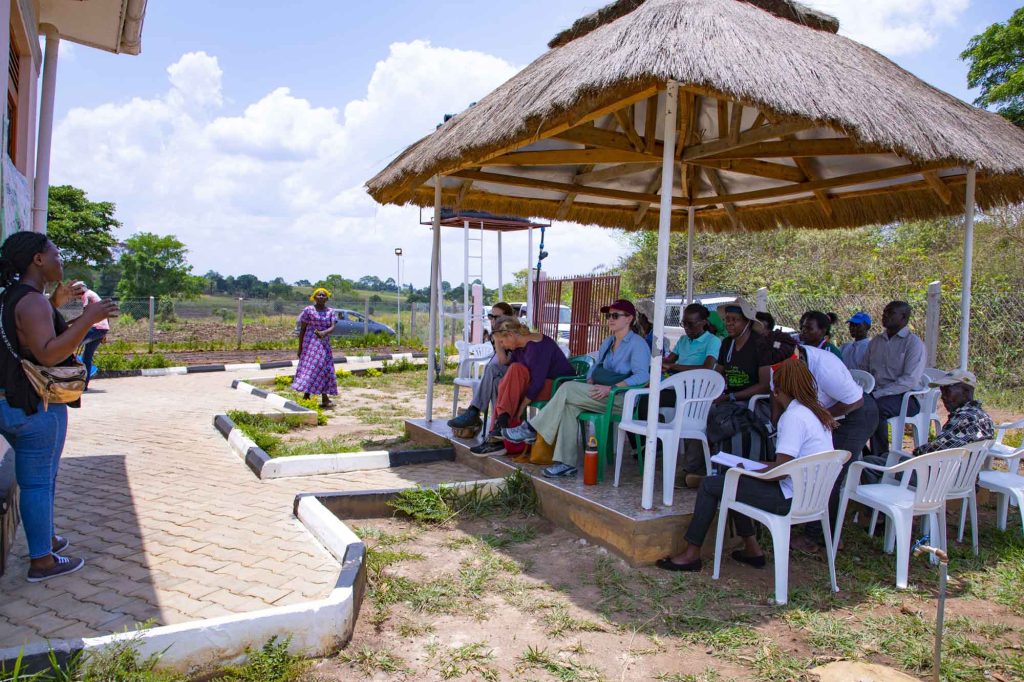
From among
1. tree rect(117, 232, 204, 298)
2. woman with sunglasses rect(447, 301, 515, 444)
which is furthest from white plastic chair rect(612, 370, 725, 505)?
tree rect(117, 232, 204, 298)

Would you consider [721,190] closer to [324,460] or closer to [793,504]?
[793,504]

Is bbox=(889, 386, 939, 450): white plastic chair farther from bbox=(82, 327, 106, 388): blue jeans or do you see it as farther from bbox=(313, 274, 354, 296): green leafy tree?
bbox=(313, 274, 354, 296): green leafy tree

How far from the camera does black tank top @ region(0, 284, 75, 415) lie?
3.28m

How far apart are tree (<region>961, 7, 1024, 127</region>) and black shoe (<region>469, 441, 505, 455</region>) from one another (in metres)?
14.0

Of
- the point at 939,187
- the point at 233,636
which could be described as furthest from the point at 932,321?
the point at 233,636

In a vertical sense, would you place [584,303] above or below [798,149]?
below

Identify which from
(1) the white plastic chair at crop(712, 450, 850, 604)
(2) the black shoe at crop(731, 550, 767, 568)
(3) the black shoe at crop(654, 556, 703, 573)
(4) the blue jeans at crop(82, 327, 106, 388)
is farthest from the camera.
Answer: (4) the blue jeans at crop(82, 327, 106, 388)

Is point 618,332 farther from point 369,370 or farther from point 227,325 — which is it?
point 227,325

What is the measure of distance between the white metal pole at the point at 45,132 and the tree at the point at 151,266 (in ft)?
121

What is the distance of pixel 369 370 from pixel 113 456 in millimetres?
7964

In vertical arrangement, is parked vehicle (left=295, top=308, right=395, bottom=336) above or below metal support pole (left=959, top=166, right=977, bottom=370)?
below

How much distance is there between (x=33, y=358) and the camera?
3.36 meters

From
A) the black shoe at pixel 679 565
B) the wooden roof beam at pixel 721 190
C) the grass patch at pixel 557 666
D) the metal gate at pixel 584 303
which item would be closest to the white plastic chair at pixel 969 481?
the black shoe at pixel 679 565

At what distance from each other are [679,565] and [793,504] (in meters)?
0.80
